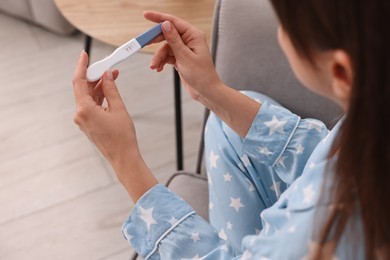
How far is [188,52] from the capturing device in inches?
32.8

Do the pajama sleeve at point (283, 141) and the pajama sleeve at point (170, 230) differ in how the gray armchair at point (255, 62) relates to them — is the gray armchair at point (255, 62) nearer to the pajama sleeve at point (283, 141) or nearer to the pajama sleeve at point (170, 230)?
the pajama sleeve at point (283, 141)

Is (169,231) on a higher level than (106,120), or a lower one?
lower

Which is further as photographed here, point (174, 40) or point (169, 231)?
point (174, 40)

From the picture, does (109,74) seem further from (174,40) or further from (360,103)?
(360,103)

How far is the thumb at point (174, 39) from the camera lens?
2.71 ft

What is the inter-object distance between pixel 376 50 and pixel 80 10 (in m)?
0.91

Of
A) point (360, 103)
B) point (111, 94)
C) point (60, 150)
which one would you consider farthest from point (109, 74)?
point (60, 150)

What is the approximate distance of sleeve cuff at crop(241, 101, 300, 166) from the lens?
0.86 metres

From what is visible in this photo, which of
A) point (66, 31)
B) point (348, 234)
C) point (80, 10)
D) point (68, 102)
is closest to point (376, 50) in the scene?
point (348, 234)

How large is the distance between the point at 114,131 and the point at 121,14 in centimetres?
53

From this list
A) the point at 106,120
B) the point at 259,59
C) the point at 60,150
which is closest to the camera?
the point at 106,120

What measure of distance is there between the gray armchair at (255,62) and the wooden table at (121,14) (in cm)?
16

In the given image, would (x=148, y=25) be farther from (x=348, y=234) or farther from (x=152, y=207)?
(x=348, y=234)

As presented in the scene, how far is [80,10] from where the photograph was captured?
123cm
